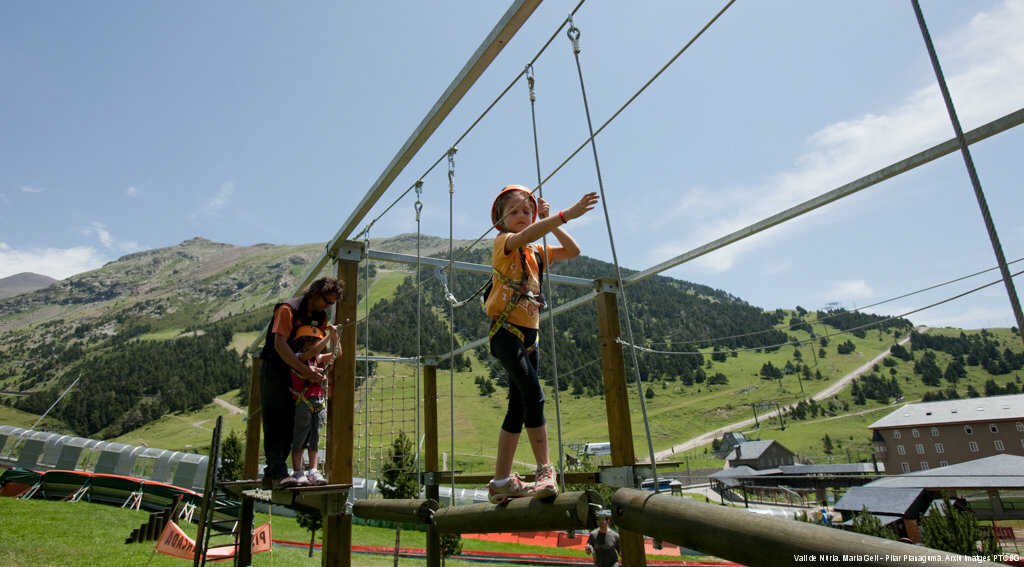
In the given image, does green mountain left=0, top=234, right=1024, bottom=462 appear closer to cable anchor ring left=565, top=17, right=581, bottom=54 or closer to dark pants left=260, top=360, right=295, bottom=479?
dark pants left=260, top=360, right=295, bottom=479

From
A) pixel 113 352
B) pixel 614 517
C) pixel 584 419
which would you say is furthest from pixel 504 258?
pixel 113 352

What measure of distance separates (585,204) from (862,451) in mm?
98553

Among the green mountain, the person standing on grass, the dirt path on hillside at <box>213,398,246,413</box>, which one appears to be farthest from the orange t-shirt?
the dirt path on hillside at <box>213,398,246,413</box>

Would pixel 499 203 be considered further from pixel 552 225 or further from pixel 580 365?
pixel 580 365

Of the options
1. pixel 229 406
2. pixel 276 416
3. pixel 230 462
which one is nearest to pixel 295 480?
pixel 276 416

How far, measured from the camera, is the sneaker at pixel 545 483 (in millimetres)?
2170

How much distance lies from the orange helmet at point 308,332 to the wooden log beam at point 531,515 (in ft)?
6.04

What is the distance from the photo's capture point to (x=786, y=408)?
116250 millimetres

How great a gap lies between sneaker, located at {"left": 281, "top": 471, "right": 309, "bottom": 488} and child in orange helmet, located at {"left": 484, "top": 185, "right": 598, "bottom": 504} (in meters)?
1.76

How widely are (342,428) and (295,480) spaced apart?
682mm

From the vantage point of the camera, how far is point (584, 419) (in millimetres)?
92750

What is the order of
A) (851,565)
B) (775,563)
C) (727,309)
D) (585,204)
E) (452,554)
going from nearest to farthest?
(851,565) < (775,563) < (585,204) < (452,554) < (727,309)

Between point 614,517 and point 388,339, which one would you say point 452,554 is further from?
point 388,339

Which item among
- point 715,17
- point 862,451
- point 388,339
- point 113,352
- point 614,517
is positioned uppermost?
point 113,352
